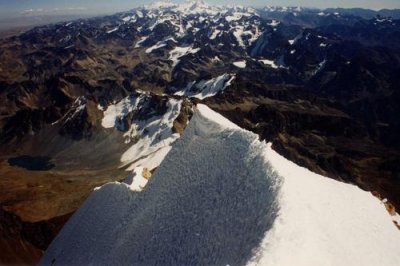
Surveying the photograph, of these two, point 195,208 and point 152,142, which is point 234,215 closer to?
point 195,208

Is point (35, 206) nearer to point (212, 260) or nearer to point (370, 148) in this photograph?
point (212, 260)

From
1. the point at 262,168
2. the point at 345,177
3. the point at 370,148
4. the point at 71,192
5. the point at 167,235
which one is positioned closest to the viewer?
the point at 262,168

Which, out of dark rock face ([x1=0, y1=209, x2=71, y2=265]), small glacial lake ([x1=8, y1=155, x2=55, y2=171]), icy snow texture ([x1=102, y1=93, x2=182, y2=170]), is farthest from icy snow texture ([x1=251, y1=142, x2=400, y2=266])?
small glacial lake ([x1=8, y1=155, x2=55, y2=171])

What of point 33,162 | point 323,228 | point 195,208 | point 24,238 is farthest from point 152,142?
point 323,228

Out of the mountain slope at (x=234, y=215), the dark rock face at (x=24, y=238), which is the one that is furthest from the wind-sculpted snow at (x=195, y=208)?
the dark rock face at (x=24, y=238)

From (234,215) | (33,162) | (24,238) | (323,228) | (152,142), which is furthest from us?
(33,162)

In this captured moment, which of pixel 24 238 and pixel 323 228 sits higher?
pixel 323 228

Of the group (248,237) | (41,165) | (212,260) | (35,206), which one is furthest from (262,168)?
(41,165)
